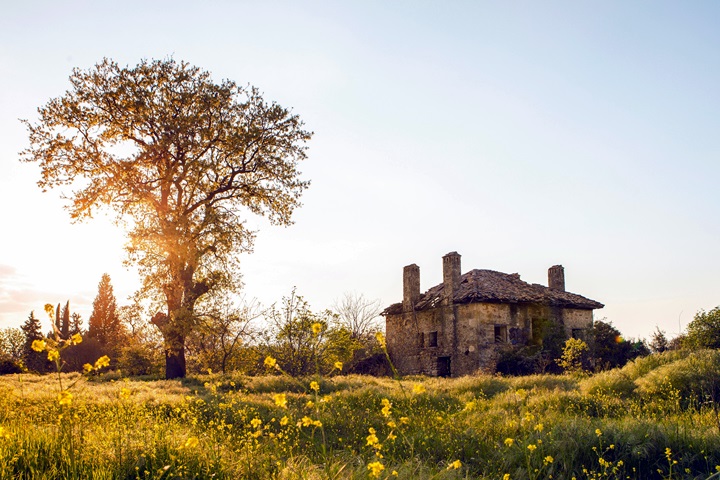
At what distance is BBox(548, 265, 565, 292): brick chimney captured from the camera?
35.2 m

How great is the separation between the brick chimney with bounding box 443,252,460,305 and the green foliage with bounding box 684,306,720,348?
11.4 m

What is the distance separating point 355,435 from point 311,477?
4356 mm

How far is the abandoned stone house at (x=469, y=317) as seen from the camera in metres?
28.9

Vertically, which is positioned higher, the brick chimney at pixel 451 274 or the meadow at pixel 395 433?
the brick chimney at pixel 451 274

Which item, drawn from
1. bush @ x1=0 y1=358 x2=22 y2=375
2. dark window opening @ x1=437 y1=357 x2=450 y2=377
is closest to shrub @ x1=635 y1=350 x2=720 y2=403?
dark window opening @ x1=437 y1=357 x2=450 y2=377

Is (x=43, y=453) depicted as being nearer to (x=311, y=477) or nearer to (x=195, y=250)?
(x=311, y=477)

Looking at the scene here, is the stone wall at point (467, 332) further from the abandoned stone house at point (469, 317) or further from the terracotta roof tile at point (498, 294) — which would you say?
the terracotta roof tile at point (498, 294)

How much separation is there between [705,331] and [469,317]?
419 inches

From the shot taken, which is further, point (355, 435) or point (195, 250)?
point (195, 250)

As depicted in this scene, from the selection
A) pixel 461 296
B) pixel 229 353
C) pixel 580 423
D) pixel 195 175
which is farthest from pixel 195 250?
pixel 580 423

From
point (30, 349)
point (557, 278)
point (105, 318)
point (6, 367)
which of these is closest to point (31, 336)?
point (30, 349)

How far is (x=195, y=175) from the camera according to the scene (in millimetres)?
24250

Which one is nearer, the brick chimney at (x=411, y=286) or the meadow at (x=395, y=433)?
the meadow at (x=395, y=433)

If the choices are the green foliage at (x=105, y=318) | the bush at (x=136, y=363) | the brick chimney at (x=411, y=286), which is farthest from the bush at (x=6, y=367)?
the brick chimney at (x=411, y=286)
